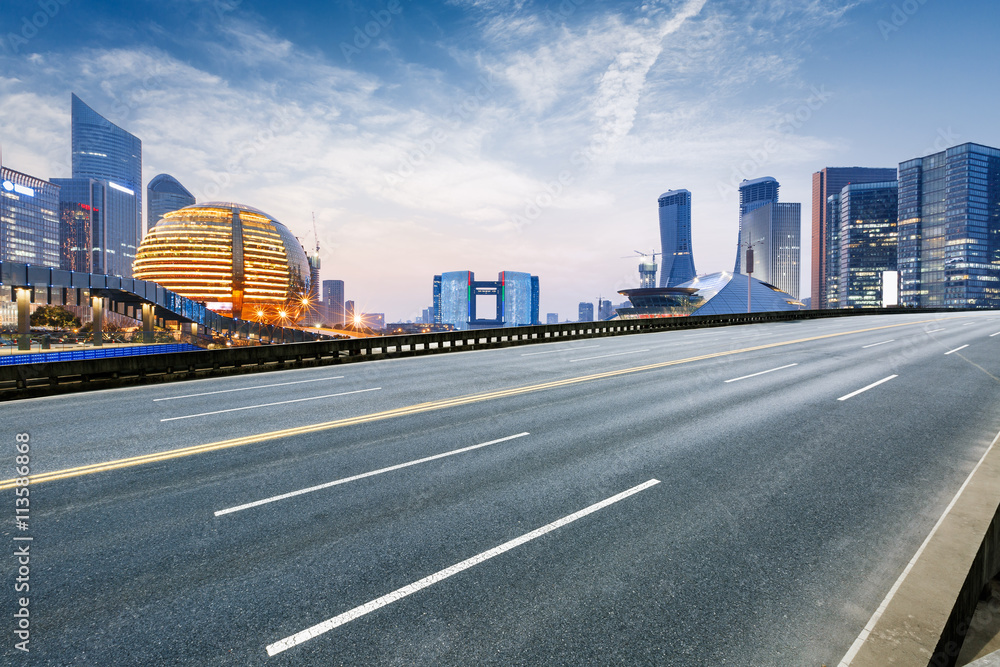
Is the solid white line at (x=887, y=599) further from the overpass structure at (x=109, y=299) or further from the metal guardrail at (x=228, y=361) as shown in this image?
the overpass structure at (x=109, y=299)

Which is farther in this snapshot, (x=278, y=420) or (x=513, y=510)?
(x=278, y=420)

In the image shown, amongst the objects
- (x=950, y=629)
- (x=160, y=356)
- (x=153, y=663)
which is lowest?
(x=153, y=663)

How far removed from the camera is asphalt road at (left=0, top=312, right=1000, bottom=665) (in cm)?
317

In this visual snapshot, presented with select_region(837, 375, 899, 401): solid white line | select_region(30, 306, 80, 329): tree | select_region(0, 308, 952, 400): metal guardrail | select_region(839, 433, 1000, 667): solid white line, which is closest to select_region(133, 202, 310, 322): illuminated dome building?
select_region(30, 306, 80, 329): tree

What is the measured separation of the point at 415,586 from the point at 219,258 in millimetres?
158071

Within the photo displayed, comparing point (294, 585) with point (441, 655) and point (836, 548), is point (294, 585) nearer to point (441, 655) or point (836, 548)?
point (441, 655)

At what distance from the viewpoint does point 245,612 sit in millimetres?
3404

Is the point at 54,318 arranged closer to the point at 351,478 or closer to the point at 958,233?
the point at 351,478

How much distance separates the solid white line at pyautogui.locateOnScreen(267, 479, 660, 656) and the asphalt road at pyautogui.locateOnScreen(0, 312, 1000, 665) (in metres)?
0.03

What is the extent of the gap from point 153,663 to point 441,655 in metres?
1.89

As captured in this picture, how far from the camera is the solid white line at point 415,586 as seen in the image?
312 cm

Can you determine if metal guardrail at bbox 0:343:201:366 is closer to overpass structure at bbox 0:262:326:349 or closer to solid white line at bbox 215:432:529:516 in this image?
overpass structure at bbox 0:262:326:349

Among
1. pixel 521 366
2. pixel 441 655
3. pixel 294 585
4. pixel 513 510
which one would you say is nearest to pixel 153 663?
pixel 294 585

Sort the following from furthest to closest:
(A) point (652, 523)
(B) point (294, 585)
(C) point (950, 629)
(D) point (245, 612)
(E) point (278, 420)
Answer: (E) point (278, 420), (A) point (652, 523), (B) point (294, 585), (D) point (245, 612), (C) point (950, 629)
